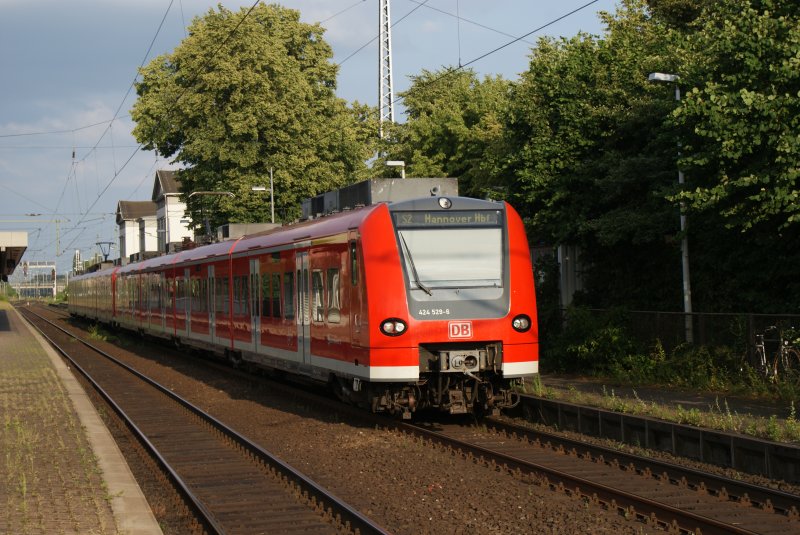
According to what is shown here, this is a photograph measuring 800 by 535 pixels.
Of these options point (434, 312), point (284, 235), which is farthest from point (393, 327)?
point (284, 235)

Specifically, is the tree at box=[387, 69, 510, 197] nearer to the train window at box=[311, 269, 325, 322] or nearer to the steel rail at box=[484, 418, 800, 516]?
the train window at box=[311, 269, 325, 322]

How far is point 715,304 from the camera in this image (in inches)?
754

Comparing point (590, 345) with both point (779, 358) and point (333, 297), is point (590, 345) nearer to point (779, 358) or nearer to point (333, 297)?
point (779, 358)

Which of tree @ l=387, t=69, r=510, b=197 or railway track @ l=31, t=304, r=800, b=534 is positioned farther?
tree @ l=387, t=69, r=510, b=197

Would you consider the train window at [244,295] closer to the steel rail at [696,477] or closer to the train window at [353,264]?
the train window at [353,264]

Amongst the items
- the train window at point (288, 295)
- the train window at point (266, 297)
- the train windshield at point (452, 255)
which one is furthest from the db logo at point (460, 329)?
the train window at point (266, 297)

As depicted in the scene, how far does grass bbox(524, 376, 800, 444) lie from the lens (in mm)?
11250

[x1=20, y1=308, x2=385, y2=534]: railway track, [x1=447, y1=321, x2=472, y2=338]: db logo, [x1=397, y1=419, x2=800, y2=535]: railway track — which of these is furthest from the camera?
[x1=447, y1=321, x2=472, y2=338]: db logo

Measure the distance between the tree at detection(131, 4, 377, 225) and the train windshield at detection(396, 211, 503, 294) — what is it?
29520 mm

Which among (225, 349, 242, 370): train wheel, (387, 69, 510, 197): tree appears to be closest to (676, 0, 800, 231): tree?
(225, 349, 242, 370): train wheel

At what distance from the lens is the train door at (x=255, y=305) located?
19.3 metres

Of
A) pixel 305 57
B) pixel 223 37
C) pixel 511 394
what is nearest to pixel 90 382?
pixel 511 394

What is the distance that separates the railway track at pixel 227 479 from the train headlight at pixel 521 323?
12.6ft

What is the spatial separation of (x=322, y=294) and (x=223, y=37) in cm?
3181
